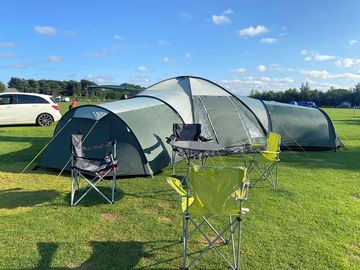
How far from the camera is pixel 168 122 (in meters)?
7.57

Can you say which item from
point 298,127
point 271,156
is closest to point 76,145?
point 271,156

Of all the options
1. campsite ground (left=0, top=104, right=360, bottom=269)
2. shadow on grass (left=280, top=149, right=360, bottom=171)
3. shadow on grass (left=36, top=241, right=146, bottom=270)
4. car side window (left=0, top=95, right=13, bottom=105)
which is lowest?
shadow on grass (left=36, top=241, right=146, bottom=270)

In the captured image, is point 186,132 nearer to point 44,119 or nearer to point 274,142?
point 274,142

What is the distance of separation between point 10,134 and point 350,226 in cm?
1156

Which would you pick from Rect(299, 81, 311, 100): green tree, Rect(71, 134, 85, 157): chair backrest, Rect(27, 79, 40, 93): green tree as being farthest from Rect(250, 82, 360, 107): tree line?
Rect(71, 134, 85, 157): chair backrest

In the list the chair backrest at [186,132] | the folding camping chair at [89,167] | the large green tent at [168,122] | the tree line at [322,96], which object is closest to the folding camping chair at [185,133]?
the chair backrest at [186,132]

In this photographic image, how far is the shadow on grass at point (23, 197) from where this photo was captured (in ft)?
16.2

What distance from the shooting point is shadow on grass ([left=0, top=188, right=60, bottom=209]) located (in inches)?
195

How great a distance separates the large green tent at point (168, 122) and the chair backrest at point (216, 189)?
3263 millimetres

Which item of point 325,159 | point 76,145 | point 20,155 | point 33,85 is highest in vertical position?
point 33,85

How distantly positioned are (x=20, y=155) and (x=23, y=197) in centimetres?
349

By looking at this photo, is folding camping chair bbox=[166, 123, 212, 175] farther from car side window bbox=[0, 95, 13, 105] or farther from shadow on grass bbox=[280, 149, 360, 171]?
car side window bbox=[0, 95, 13, 105]

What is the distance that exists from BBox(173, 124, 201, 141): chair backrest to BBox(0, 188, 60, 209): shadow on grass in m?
2.80

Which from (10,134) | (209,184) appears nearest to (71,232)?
(209,184)
